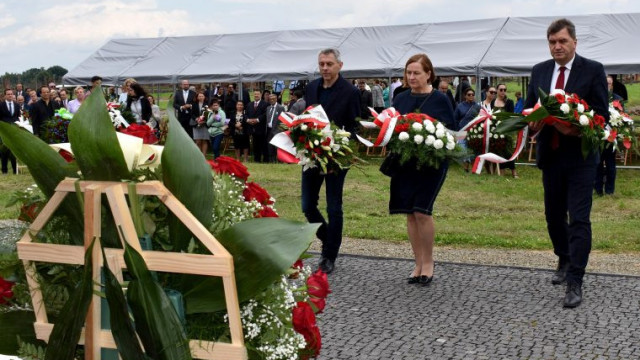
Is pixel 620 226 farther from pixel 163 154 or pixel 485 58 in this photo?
pixel 485 58

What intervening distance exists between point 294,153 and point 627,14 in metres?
17.9

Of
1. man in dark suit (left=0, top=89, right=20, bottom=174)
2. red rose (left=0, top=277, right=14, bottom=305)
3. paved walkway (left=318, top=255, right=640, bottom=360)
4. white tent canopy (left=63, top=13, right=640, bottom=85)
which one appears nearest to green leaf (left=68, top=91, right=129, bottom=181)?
red rose (left=0, top=277, right=14, bottom=305)

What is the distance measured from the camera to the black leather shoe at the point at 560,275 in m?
7.74

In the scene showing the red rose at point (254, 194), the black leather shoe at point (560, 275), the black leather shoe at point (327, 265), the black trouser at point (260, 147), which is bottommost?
the black trouser at point (260, 147)

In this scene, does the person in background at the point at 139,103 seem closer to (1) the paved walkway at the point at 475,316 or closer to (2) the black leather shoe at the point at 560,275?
(1) the paved walkway at the point at 475,316

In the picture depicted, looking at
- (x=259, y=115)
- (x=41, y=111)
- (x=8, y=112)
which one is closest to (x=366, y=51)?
(x=259, y=115)

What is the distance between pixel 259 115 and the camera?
78.9 ft

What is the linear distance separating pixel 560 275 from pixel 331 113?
2.54m

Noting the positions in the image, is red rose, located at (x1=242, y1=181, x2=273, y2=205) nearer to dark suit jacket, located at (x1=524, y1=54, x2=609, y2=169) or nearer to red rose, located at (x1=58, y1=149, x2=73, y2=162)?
red rose, located at (x1=58, y1=149, x2=73, y2=162)

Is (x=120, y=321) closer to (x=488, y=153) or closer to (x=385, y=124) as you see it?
(x=385, y=124)

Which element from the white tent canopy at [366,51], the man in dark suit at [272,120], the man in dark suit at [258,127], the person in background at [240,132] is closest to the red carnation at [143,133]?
the white tent canopy at [366,51]

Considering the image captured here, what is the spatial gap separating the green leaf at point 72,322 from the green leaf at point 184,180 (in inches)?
13.2

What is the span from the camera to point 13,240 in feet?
9.70

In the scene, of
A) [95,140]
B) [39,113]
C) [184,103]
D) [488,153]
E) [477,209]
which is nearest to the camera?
[95,140]
